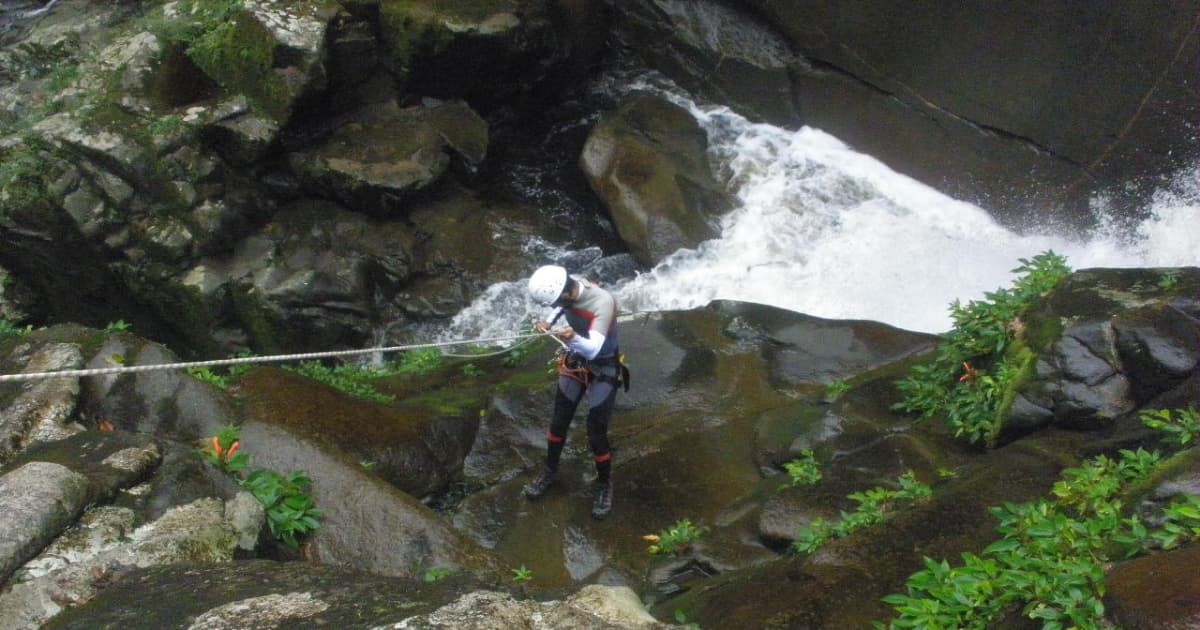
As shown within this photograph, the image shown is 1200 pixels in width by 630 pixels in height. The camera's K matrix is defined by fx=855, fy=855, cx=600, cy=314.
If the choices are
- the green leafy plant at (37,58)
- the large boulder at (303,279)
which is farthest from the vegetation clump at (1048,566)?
the green leafy plant at (37,58)

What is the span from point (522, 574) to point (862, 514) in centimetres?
223

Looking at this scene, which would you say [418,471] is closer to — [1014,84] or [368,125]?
[368,125]

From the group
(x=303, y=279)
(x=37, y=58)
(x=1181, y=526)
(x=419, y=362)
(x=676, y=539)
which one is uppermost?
(x=1181, y=526)

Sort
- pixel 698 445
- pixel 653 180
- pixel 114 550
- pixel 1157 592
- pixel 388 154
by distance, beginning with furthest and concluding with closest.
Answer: pixel 653 180 < pixel 388 154 < pixel 698 445 < pixel 114 550 < pixel 1157 592

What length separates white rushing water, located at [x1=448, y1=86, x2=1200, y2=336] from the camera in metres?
9.79

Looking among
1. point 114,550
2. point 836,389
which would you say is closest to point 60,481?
point 114,550

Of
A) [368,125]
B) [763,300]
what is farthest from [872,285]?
[368,125]

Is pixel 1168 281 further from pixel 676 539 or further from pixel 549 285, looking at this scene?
pixel 549 285

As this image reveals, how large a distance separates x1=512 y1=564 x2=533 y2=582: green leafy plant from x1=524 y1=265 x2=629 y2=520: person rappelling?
2.72 ft

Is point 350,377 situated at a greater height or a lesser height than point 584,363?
lesser

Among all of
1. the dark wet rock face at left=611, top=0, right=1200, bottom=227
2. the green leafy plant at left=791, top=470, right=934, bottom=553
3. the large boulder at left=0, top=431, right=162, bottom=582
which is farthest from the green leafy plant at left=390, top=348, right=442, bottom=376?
the dark wet rock face at left=611, top=0, right=1200, bottom=227

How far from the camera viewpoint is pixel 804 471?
613cm

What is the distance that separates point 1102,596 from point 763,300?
724 centimetres

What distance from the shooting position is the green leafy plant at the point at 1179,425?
459 centimetres
